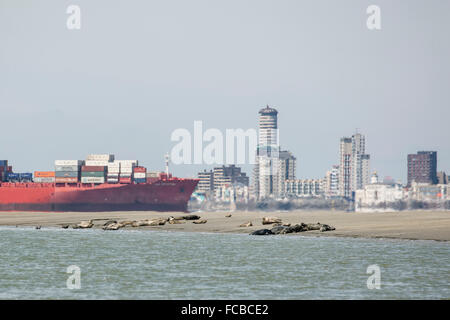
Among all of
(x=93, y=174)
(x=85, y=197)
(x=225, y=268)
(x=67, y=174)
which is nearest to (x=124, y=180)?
(x=93, y=174)

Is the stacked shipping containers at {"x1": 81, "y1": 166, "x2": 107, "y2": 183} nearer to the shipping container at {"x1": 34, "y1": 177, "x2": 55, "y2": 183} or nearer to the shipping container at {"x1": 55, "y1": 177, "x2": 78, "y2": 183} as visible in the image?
the shipping container at {"x1": 55, "y1": 177, "x2": 78, "y2": 183}

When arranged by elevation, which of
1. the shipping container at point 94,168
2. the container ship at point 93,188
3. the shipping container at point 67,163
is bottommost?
the container ship at point 93,188

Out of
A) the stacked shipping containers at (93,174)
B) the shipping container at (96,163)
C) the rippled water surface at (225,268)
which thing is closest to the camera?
the rippled water surface at (225,268)

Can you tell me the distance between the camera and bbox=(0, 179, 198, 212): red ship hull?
127m

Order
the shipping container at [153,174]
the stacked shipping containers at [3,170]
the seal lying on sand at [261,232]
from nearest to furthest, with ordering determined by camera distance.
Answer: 1. the seal lying on sand at [261,232]
2. the stacked shipping containers at [3,170]
3. the shipping container at [153,174]

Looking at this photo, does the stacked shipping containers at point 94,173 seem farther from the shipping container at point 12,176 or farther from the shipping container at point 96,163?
the shipping container at point 12,176

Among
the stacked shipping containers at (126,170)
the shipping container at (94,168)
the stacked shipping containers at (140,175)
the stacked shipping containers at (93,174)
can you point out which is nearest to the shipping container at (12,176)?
the stacked shipping containers at (93,174)

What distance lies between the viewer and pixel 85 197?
130m

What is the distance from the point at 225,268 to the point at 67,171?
332 ft

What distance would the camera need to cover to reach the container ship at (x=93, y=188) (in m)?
128

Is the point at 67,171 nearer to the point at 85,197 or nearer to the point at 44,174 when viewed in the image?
the point at 44,174

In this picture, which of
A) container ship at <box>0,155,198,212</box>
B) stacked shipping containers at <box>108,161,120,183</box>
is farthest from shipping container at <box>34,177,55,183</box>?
stacked shipping containers at <box>108,161,120,183</box>

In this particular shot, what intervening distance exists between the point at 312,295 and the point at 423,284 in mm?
5468

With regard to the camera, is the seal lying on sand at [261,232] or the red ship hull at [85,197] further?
the red ship hull at [85,197]
